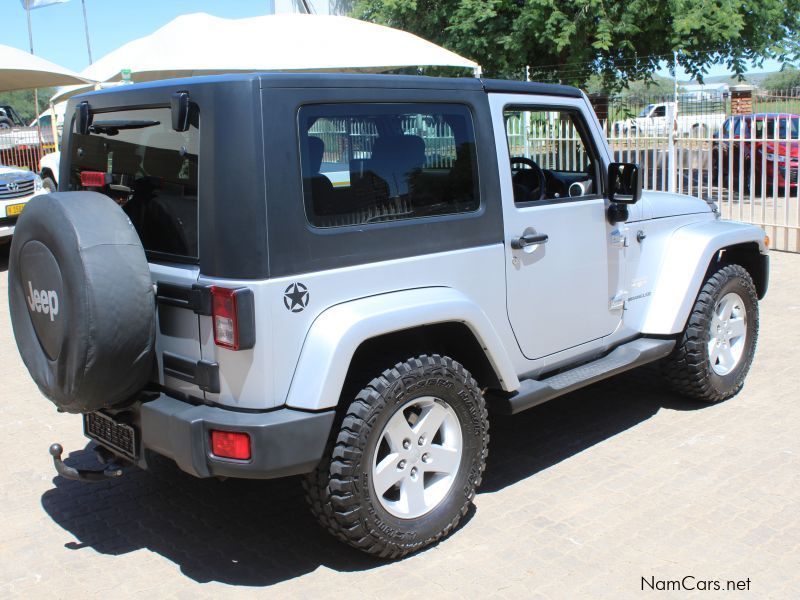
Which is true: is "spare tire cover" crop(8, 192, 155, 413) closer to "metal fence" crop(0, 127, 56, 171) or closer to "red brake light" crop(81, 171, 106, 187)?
"red brake light" crop(81, 171, 106, 187)

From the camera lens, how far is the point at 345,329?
3.23 meters

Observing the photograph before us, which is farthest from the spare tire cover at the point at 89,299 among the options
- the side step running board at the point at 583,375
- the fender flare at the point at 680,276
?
the fender flare at the point at 680,276

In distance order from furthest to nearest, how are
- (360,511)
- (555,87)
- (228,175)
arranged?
(555,87) < (360,511) < (228,175)

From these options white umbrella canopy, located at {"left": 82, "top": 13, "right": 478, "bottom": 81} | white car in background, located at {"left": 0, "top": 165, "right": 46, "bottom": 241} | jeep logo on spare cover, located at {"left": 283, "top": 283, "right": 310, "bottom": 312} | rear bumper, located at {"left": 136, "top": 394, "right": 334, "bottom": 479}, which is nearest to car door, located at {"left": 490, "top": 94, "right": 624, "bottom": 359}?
jeep logo on spare cover, located at {"left": 283, "top": 283, "right": 310, "bottom": 312}

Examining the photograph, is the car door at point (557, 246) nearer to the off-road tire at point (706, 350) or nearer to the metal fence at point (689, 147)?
the metal fence at point (689, 147)

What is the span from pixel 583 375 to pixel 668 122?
9523 millimetres

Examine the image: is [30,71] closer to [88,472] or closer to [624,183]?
[88,472]

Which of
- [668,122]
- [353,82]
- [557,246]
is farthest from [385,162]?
[668,122]

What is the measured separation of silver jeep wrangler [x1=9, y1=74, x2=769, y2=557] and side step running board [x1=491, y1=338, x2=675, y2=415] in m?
0.03

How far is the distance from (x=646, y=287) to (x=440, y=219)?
179cm

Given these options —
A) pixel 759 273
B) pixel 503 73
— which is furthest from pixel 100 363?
pixel 503 73

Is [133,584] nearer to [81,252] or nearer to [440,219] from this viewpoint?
[81,252]

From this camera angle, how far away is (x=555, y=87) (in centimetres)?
452

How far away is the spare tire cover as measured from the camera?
314 cm
